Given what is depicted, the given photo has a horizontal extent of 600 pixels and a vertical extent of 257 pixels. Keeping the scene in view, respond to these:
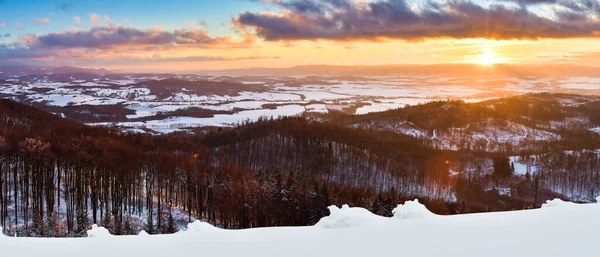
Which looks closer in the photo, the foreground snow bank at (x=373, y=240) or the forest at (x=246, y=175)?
the foreground snow bank at (x=373, y=240)

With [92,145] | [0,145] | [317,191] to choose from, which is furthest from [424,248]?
[92,145]

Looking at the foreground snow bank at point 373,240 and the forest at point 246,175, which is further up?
the foreground snow bank at point 373,240

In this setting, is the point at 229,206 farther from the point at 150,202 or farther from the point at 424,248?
the point at 424,248

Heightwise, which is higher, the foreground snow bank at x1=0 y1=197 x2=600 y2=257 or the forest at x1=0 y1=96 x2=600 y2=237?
the foreground snow bank at x1=0 y1=197 x2=600 y2=257

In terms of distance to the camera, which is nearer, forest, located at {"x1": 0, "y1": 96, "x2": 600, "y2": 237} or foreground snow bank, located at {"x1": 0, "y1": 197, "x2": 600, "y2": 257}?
foreground snow bank, located at {"x1": 0, "y1": 197, "x2": 600, "y2": 257}
